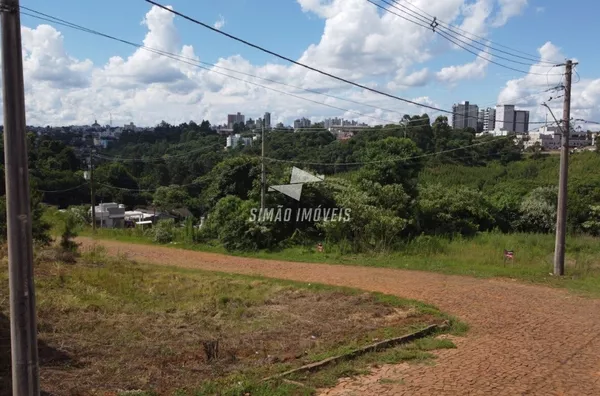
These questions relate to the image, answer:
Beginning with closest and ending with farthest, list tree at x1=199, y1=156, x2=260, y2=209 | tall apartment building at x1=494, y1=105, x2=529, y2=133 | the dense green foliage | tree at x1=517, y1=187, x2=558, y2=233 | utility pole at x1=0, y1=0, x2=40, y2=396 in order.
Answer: utility pole at x1=0, y1=0, x2=40, y2=396 < tall apartment building at x1=494, y1=105, x2=529, y2=133 < the dense green foliage < tree at x1=199, y1=156, x2=260, y2=209 < tree at x1=517, y1=187, x2=558, y2=233

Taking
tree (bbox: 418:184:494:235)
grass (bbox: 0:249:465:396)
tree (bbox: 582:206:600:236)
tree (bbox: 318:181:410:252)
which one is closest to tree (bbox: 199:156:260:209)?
tree (bbox: 318:181:410:252)

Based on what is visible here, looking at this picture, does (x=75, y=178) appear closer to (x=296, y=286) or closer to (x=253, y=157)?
(x=253, y=157)

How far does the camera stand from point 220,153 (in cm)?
3650

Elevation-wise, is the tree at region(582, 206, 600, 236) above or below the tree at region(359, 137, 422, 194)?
below

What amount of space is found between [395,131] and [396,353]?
27606mm

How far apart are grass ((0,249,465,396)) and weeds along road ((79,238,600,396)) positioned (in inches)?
20.2

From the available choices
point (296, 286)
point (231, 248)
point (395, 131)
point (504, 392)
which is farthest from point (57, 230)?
point (395, 131)

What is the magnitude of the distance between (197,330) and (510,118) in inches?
548

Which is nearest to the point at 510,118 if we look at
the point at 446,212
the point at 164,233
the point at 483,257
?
the point at 483,257

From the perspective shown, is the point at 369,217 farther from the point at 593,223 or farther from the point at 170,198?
the point at 170,198

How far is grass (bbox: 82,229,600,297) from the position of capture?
13.8 m

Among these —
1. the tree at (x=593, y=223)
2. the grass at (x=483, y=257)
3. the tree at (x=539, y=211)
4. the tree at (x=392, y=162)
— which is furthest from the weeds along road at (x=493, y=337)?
the tree at (x=539, y=211)

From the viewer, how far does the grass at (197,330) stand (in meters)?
5.57

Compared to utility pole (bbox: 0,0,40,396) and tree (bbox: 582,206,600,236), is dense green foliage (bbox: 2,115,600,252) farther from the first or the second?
utility pole (bbox: 0,0,40,396)
